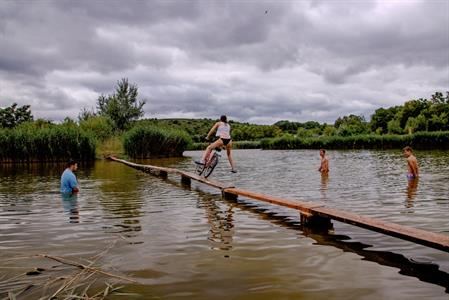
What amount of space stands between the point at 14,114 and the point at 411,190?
76.4 metres

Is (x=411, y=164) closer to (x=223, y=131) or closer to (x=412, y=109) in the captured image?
(x=223, y=131)

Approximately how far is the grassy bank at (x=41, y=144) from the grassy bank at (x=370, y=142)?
33477 millimetres

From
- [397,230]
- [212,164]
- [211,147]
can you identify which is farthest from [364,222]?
[212,164]

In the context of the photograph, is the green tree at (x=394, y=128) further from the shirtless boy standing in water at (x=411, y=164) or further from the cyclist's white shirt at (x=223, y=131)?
the cyclist's white shirt at (x=223, y=131)

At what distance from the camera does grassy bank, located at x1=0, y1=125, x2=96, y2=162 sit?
32.4 metres

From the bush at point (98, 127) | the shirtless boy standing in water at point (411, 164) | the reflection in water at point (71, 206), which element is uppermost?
the bush at point (98, 127)

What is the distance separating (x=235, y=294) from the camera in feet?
14.8

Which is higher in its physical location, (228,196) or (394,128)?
(394,128)

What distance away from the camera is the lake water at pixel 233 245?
15.6 ft

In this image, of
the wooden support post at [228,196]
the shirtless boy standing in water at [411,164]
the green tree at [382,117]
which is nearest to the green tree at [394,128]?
the green tree at [382,117]

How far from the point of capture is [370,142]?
173 feet

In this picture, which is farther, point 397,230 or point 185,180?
point 185,180

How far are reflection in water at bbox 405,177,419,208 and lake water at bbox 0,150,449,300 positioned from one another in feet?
0.25

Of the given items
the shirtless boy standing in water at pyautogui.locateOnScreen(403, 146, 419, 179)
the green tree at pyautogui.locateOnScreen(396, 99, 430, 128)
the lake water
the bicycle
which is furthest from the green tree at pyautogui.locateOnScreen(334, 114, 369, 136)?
the lake water
